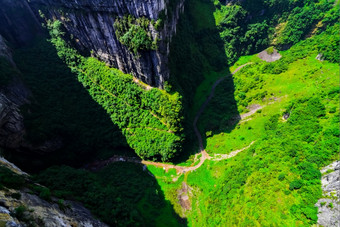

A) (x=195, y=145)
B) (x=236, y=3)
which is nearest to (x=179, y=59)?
(x=195, y=145)

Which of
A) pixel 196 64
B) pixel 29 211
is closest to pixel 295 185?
pixel 29 211

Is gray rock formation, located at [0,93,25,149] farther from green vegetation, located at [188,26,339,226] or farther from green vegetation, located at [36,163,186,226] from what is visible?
green vegetation, located at [188,26,339,226]

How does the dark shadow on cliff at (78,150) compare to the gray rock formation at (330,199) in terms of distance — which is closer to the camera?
the gray rock formation at (330,199)

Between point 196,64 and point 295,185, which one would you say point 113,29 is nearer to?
point 196,64

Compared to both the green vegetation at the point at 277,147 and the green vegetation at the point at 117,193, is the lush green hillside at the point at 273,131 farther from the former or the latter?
the green vegetation at the point at 117,193

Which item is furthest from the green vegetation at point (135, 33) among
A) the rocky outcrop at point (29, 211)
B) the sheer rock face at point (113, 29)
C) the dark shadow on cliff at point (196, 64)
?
the rocky outcrop at point (29, 211)
